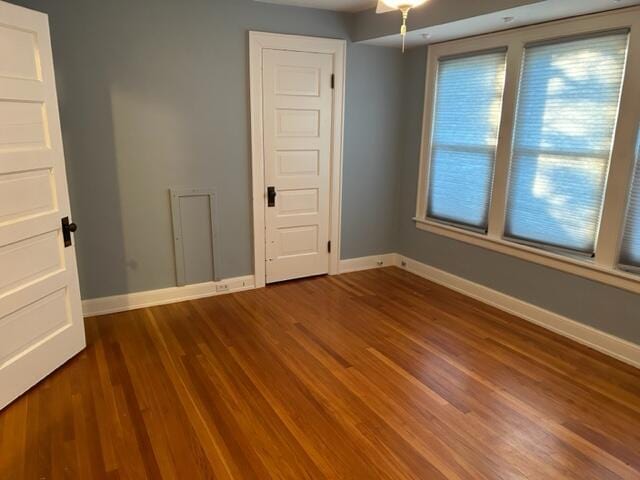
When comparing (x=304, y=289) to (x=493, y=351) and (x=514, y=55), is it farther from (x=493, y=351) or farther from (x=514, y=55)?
(x=514, y=55)

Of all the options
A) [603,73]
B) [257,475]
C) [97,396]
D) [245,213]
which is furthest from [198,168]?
[603,73]

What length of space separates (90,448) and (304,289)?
241 centimetres

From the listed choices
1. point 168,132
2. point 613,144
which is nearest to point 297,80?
point 168,132

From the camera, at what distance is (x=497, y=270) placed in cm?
386

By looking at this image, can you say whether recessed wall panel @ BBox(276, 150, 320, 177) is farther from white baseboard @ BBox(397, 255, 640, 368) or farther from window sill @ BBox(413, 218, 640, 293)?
white baseboard @ BBox(397, 255, 640, 368)

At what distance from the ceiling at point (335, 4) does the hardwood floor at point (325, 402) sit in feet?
8.55

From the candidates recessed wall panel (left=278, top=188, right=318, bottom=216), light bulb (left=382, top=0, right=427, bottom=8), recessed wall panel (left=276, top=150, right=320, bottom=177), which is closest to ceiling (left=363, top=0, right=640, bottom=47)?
recessed wall panel (left=276, top=150, right=320, bottom=177)

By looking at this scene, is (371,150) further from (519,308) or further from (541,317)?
(541,317)

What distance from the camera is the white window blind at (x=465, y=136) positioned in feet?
12.3

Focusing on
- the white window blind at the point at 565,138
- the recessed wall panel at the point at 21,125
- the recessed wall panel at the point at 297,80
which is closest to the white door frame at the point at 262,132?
the recessed wall panel at the point at 297,80

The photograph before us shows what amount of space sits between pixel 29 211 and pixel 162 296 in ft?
4.91

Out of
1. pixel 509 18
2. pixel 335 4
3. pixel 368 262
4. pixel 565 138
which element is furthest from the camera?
pixel 368 262

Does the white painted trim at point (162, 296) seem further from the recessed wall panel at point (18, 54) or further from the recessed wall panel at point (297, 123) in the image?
the recessed wall panel at point (18, 54)

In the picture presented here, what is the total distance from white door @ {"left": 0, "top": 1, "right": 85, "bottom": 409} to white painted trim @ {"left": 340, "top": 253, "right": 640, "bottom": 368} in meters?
2.73
